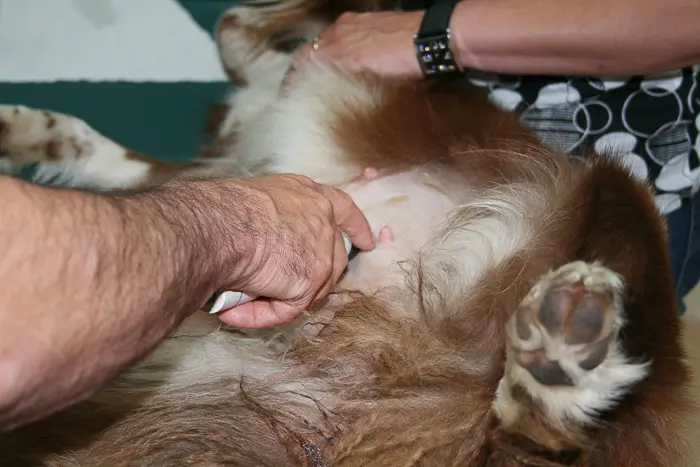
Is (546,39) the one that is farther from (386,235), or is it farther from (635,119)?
(386,235)

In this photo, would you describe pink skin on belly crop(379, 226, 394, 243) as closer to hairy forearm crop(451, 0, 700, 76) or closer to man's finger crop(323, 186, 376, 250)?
man's finger crop(323, 186, 376, 250)

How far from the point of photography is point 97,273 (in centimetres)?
76

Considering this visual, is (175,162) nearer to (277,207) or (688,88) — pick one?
(277,207)

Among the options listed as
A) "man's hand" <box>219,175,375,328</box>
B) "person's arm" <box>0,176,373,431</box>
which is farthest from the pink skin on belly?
"person's arm" <box>0,176,373,431</box>

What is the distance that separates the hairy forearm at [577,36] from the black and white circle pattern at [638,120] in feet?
0.30

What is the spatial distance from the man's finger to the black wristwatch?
21.6 inches

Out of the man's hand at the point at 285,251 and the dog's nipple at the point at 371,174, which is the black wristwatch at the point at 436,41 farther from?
the man's hand at the point at 285,251

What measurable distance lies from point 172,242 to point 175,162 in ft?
4.17

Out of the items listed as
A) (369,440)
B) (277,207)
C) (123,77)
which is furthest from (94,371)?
(123,77)

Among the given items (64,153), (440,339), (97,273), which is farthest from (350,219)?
(64,153)

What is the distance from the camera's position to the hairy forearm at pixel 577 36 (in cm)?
156

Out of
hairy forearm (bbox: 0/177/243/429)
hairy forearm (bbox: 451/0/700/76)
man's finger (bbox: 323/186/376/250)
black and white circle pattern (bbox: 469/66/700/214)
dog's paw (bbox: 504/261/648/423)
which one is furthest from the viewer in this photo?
black and white circle pattern (bbox: 469/66/700/214)

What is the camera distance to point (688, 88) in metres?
1.79

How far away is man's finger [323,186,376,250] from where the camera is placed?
1448mm
